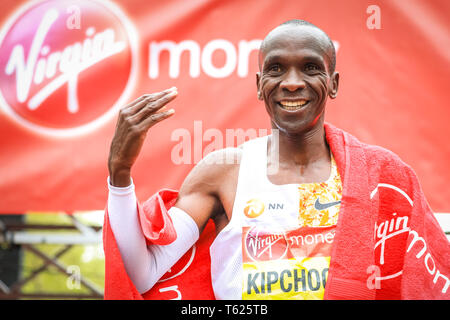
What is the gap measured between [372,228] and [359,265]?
5.0 inches

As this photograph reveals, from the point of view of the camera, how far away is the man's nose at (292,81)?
Answer: 1.55 m

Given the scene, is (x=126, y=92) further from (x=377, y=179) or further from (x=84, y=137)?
(x=377, y=179)

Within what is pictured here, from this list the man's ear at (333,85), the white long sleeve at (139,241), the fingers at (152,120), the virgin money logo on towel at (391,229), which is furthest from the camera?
the man's ear at (333,85)

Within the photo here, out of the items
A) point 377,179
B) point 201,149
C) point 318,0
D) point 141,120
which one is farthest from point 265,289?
point 318,0

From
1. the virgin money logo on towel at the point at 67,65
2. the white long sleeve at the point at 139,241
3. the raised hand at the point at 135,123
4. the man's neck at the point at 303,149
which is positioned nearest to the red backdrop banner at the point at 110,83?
the virgin money logo on towel at the point at 67,65

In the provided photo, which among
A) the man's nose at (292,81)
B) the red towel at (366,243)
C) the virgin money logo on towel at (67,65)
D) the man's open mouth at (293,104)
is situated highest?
the virgin money logo on towel at (67,65)

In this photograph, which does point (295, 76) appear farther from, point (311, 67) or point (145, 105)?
point (145, 105)

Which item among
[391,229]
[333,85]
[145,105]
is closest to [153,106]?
[145,105]

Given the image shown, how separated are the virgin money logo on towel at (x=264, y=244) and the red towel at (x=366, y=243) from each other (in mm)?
160

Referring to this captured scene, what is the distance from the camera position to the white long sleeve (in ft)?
4.77

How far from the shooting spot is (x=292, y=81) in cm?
156

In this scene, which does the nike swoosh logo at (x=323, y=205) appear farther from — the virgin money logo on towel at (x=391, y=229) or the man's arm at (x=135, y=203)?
the man's arm at (x=135, y=203)

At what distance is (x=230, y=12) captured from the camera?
2.27 meters

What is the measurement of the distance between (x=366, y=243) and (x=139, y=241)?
26.9 inches
